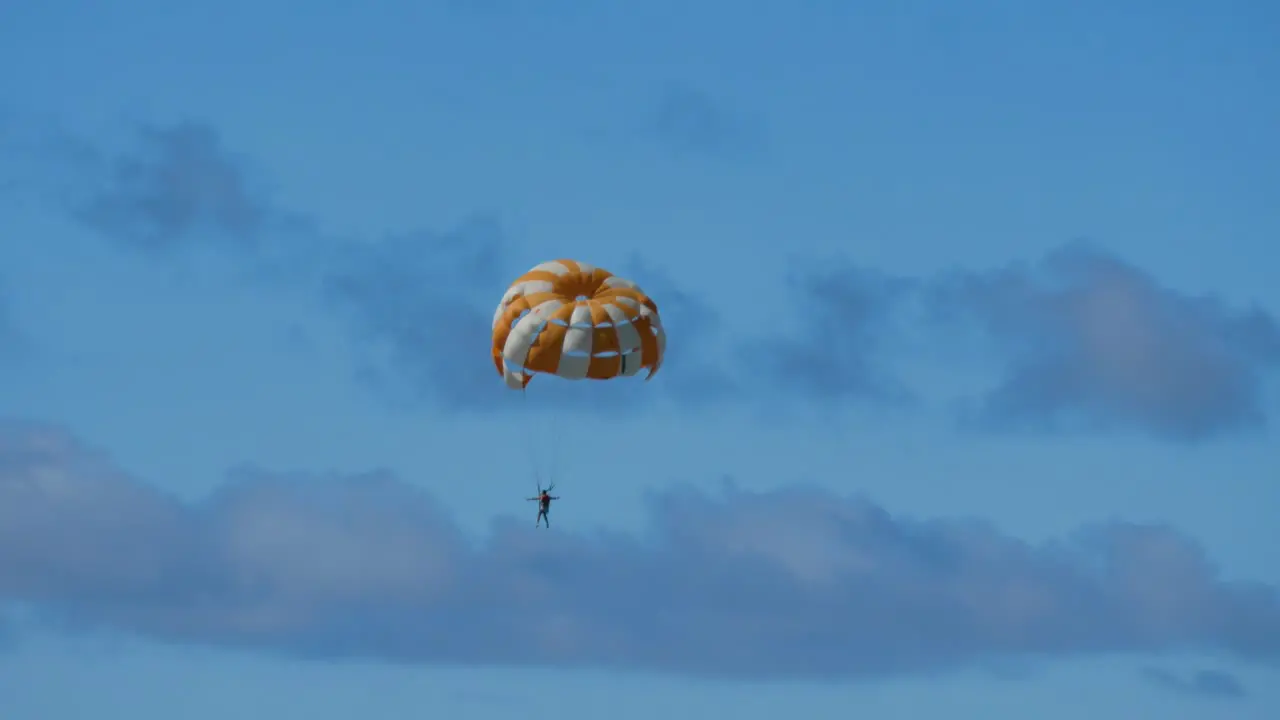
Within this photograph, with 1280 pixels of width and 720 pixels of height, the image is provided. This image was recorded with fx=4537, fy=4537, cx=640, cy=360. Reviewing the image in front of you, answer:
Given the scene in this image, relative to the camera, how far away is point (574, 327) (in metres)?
162

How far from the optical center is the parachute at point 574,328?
16225 cm

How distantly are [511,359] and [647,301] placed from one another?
5441 millimetres

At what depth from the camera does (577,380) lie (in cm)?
16425

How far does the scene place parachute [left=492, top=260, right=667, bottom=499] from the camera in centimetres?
16225

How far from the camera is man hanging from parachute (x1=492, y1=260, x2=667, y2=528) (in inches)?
6388

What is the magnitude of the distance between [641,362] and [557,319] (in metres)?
3.80

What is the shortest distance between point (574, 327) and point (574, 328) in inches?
1.4

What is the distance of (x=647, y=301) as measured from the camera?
164 metres

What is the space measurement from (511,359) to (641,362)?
4756mm

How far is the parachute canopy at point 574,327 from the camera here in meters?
162

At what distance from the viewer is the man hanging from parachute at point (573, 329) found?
16225 centimetres

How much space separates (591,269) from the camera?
16538 centimetres

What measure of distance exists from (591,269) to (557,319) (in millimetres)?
3819

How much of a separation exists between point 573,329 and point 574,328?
0.05 metres
